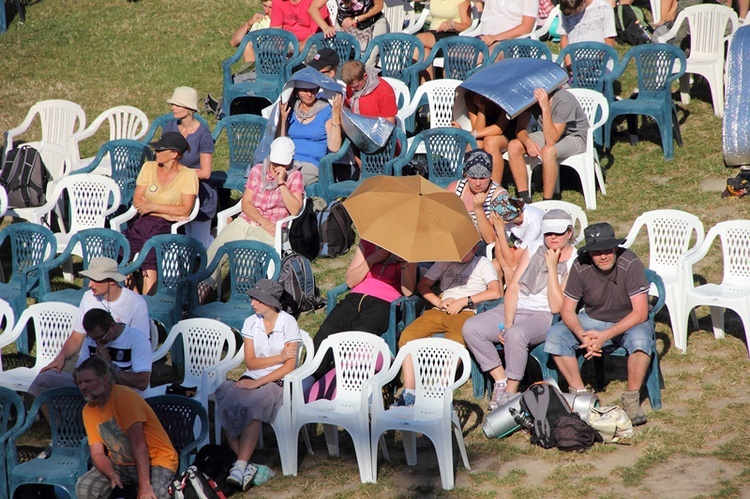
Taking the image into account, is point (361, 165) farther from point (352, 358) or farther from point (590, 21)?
point (352, 358)

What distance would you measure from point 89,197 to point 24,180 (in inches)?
27.7

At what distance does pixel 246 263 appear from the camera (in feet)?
28.6

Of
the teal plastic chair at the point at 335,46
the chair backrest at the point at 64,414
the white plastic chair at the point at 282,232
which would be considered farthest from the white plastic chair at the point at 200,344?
the teal plastic chair at the point at 335,46

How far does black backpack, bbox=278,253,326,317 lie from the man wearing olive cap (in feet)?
7.56

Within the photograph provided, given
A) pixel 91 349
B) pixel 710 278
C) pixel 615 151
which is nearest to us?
pixel 91 349

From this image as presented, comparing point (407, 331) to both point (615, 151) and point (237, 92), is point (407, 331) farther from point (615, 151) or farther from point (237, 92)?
point (237, 92)

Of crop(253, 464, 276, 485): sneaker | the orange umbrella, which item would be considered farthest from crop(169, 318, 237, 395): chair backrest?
the orange umbrella

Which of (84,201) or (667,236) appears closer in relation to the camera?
(667,236)

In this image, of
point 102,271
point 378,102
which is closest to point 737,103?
point 378,102

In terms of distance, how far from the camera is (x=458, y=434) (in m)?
6.97

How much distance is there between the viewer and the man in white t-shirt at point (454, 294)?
7.80 metres

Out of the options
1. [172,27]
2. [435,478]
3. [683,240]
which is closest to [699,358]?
[683,240]

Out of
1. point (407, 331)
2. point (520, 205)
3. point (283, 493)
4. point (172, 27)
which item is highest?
point (172, 27)

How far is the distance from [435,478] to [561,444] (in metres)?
0.77
